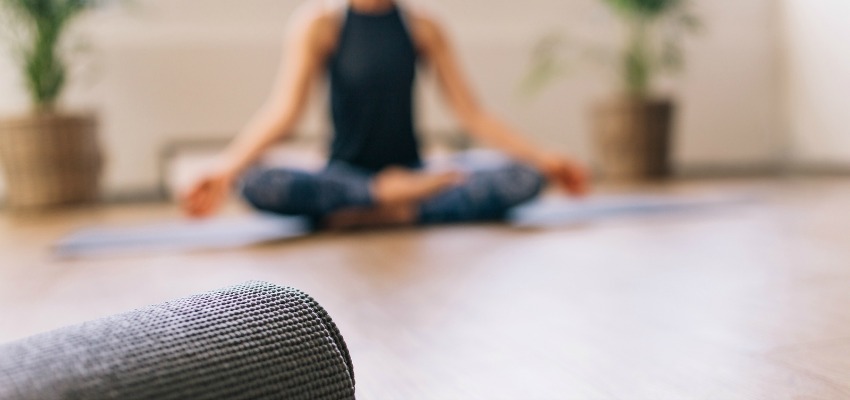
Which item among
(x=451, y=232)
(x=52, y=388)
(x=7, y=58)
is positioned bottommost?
(x=451, y=232)

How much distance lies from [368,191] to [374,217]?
0.10 meters

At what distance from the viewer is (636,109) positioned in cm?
409

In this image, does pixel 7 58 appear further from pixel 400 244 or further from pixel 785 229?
pixel 785 229

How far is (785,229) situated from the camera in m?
2.07

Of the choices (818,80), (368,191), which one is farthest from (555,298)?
(818,80)

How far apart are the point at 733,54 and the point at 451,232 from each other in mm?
2922

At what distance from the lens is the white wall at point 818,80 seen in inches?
155

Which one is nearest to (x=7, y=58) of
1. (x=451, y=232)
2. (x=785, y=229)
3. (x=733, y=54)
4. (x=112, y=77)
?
(x=112, y=77)

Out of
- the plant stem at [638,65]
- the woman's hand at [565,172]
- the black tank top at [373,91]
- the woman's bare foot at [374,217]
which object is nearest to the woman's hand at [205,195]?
the woman's bare foot at [374,217]

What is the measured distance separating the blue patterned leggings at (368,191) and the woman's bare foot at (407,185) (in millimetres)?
27

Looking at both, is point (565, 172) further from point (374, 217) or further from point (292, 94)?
point (292, 94)

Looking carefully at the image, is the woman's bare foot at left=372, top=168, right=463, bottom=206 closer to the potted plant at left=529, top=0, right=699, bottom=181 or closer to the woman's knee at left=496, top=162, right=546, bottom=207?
the woman's knee at left=496, top=162, right=546, bottom=207

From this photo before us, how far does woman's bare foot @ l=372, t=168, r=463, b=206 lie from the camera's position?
249cm

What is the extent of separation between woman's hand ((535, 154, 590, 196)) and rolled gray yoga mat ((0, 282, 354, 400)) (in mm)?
1729
